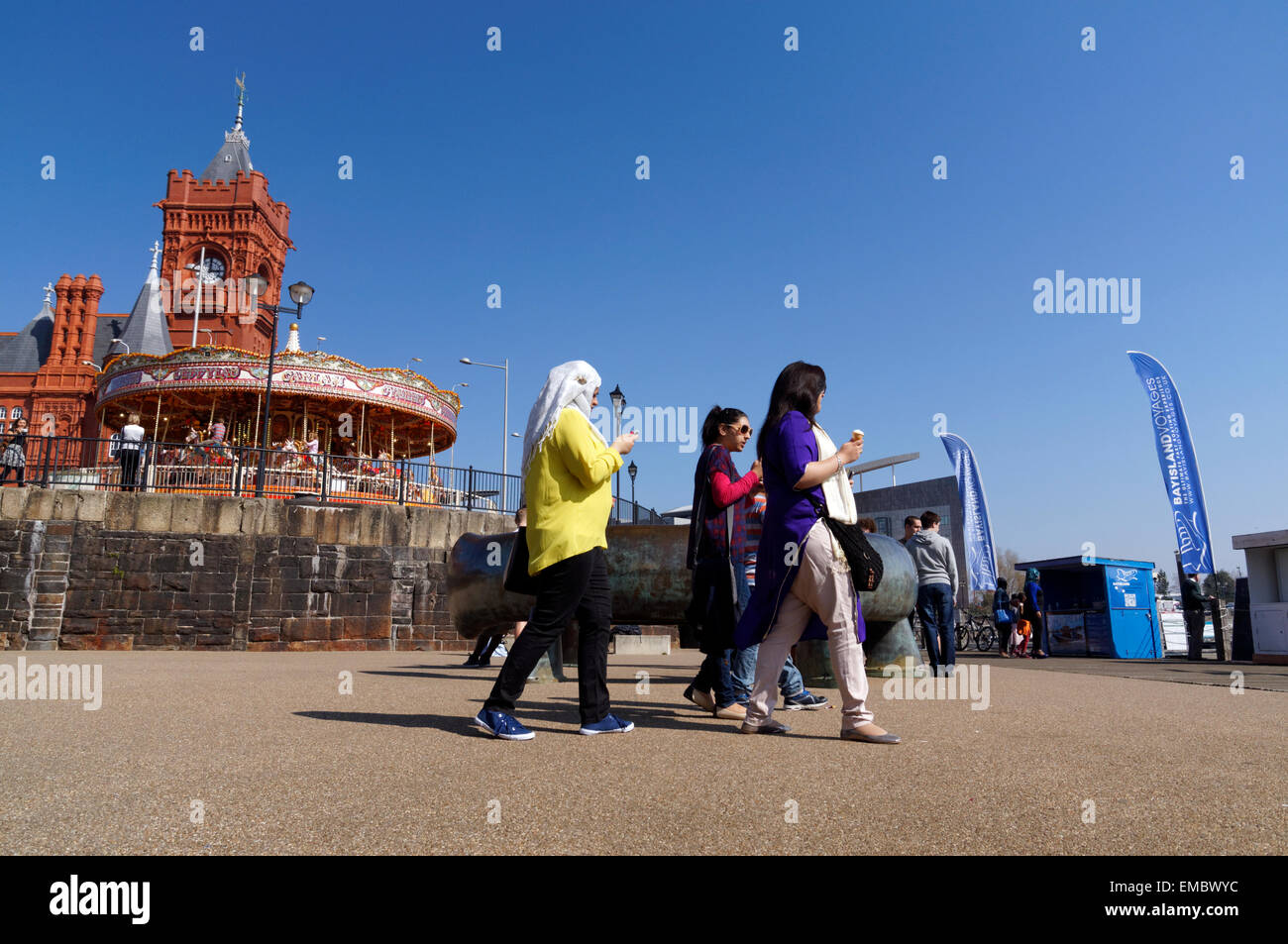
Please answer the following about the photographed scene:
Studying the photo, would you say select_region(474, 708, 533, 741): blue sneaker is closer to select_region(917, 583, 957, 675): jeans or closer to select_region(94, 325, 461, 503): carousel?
select_region(917, 583, 957, 675): jeans

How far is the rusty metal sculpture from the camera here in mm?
5793

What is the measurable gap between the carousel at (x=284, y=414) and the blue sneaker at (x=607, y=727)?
45.5 ft

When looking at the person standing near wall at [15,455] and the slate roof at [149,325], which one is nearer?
the person standing near wall at [15,455]

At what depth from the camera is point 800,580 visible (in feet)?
12.0

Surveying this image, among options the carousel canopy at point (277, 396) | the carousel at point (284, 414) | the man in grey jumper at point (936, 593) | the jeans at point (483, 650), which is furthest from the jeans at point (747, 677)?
the carousel canopy at point (277, 396)

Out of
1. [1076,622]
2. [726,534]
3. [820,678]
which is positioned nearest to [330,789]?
[726,534]

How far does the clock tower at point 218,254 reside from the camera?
47250 millimetres

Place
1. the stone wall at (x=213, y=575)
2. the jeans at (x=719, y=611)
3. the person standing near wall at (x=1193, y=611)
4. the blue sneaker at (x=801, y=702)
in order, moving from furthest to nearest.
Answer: the person standing near wall at (x=1193, y=611), the stone wall at (x=213, y=575), the blue sneaker at (x=801, y=702), the jeans at (x=719, y=611)

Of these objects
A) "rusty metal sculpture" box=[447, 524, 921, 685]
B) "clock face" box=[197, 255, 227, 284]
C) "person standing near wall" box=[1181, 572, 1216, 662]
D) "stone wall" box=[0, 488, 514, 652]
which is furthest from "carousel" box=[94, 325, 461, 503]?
"clock face" box=[197, 255, 227, 284]

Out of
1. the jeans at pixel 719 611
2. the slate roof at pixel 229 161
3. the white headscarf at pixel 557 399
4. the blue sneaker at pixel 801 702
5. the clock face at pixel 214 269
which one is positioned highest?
the slate roof at pixel 229 161

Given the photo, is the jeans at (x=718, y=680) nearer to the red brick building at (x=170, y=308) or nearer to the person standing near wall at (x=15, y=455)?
the person standing near wall at (x=15, y=455)

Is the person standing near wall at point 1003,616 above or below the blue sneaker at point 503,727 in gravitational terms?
below

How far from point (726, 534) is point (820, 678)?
229 cm

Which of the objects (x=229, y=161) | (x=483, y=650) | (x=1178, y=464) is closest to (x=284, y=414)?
(x=483, y=650)
